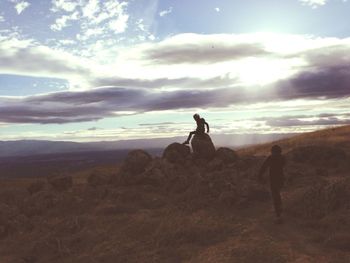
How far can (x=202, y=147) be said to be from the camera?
98.4ft

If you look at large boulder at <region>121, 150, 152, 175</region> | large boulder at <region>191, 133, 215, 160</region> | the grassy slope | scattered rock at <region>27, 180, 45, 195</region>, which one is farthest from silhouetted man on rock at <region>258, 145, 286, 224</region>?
the grassy slope

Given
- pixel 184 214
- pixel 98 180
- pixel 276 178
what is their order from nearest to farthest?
pixel 276 178
pixel 184 214
pixel 98 180

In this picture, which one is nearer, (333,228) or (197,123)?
(333,228)

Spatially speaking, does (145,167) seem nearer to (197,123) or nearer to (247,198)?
(197,123)

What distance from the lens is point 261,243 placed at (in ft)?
53.6

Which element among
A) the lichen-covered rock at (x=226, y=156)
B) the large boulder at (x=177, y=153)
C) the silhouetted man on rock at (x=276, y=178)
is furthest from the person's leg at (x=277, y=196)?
the large boulder at (x=177, y=153)

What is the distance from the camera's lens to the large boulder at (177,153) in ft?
98.5

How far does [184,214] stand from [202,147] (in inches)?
367

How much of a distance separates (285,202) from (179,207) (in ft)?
16.6

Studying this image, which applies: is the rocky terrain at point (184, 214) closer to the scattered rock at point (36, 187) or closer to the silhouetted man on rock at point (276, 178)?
the scattered rock at point (36, 187)

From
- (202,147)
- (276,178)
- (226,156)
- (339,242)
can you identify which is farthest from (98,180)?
(339,242)

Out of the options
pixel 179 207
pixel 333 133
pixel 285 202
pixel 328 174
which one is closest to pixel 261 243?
pixel 285 202

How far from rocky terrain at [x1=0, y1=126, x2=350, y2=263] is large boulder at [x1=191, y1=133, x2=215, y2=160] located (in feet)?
0.29

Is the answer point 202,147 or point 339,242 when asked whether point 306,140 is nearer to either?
point 202,147
